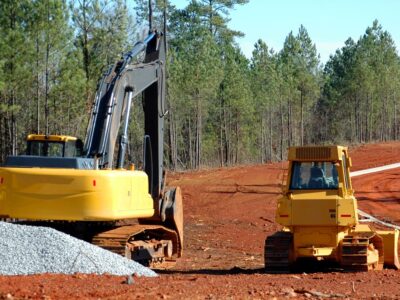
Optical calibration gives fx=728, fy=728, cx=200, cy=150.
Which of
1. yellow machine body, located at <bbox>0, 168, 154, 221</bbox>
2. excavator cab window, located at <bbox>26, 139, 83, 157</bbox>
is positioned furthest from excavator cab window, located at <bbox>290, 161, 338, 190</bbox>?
excavator cab window, located at <bbox>26, 139, 83, 157</bbox>

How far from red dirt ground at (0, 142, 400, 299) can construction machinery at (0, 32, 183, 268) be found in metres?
1.12

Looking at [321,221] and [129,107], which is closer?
[321,221]

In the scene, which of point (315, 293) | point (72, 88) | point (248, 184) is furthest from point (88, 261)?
point (72, 88)

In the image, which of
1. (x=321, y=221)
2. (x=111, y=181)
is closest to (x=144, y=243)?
(x=111, y=181)

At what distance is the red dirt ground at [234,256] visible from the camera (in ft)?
31.2

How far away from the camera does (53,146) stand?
16.6 meters

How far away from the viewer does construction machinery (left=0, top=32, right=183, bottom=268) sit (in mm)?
12812

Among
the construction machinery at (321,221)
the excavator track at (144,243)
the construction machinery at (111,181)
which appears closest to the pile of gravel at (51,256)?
the construction machinery at (111,181)

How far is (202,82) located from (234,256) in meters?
33.0

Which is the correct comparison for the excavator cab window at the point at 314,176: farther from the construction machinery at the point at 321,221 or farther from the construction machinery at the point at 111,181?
the construction machinery at the point at 111,181

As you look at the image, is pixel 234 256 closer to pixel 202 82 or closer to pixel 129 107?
pixel 129 107

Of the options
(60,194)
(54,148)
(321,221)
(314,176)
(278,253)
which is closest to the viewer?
(60,194)

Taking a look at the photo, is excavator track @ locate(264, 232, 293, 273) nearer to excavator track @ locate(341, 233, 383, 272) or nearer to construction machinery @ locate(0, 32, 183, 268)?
excavator track @ locate(341, 233, 383, 272)

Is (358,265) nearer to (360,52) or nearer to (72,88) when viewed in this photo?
(72,88)
